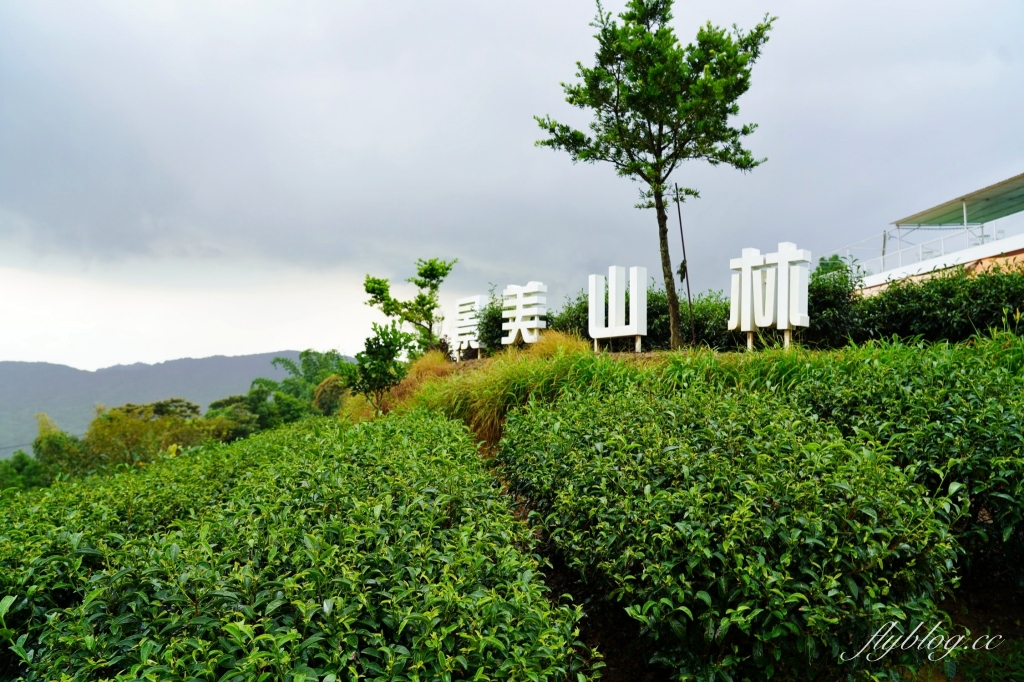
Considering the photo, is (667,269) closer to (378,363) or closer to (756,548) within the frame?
(378,363)

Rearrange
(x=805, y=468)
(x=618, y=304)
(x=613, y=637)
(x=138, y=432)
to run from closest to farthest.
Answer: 1. (x=805, y=468)
2. (x=613, y=637)
3. (x=618, y=304)
4. (x=138, y=432)

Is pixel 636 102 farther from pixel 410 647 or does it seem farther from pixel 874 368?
pixel 410 647

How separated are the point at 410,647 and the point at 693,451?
1797 mm

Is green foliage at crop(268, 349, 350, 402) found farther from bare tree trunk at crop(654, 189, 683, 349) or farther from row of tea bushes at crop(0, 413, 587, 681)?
row of tea bushes at crop(0, 413, 587, 681)

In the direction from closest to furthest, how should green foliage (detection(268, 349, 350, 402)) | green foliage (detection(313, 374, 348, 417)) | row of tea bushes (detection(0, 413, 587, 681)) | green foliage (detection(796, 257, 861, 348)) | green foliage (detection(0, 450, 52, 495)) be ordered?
row of tea bushes (detection(0, 413, 587, 681)), green foliage (detection(796, 257, 861, 348)), green foliage (detection(0, 450, 52, 495)), green foliage (detection(313, 374, 348, 417)), green foliage (detection(268, 349, 350, 402))

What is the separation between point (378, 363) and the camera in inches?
367

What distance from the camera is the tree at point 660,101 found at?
11.1m

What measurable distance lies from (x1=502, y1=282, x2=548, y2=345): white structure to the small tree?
3.67 metres

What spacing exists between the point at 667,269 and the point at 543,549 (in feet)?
27.8

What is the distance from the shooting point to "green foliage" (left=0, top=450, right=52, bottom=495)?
46.0 ft

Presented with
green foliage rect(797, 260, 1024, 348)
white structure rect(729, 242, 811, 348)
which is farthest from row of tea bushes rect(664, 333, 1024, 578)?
white structure rect(729, 242, 811, 348)

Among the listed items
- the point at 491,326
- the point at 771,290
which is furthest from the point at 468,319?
the point at 771,290

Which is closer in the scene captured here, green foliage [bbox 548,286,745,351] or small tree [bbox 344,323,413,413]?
small tree [bbox 344,323,413,413]

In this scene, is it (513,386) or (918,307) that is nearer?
(513,386)
